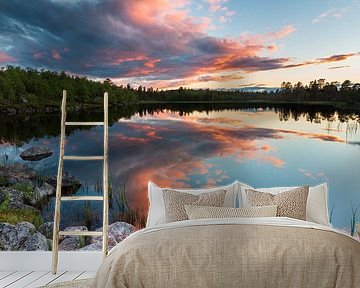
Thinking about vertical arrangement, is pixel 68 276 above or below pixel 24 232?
below

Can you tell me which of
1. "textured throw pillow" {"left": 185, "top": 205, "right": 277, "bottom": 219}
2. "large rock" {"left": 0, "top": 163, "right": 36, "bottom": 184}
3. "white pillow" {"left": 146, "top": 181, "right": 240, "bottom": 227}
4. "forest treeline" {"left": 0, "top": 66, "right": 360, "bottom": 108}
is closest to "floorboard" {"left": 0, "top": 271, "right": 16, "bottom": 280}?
"large rock" {"left": 0, "top": 163, "right": 36, "bottom": 184}

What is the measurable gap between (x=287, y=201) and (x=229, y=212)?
0.58 m

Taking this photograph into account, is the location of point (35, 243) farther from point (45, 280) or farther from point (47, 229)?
point (45, 280)

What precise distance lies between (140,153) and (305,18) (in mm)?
2439

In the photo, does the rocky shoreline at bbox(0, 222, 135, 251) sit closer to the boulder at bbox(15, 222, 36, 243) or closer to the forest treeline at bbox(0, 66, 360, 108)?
the boulder at bbox(15, 222, 36, 243)

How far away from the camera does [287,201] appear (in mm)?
4910

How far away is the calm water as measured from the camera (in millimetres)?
6195

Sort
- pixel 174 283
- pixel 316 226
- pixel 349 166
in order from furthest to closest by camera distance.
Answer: pixel 349 166 < pixel 316 226 < pixel 174 283

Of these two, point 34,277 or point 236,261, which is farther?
point 34,277

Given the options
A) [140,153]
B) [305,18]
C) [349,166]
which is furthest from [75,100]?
[349,166]

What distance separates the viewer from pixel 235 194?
5426mm

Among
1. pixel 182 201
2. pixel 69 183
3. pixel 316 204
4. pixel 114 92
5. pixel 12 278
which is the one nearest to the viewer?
pixel 182 201

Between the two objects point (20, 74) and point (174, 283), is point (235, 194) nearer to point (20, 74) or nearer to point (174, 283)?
→ point (174, 283)

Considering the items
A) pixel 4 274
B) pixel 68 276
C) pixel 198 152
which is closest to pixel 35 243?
pixel 4 274
